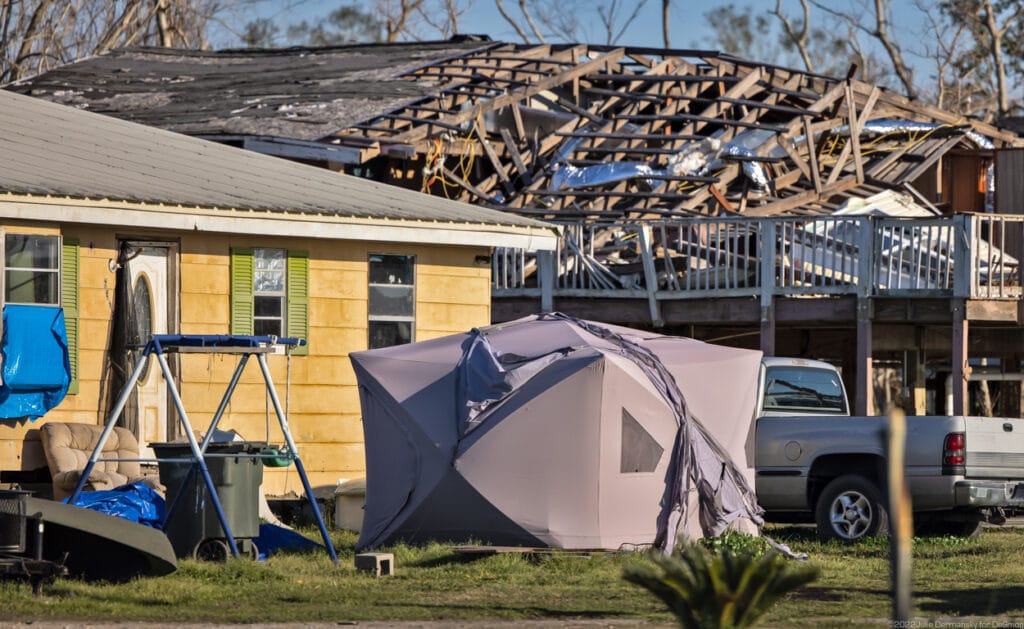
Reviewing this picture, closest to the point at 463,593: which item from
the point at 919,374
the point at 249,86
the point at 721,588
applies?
the point at 721,588

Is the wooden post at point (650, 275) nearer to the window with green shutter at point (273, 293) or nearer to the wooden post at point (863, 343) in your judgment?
the wooden post at point (863, 343)

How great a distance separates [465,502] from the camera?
1291 cm

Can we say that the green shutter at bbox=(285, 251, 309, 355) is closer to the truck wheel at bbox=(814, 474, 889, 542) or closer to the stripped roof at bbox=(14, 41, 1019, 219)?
the truck wheel at bbox=(814, 474, 889, 542)

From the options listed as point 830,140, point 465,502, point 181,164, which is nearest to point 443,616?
point 465,502

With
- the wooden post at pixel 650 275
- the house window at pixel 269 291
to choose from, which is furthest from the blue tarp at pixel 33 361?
the wooden post at pixel 650 275

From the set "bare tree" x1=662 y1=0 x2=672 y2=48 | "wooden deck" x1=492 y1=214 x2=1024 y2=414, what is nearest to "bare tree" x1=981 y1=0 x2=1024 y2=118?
"bare tree" x1=662 y1=0 x2=672 y2=48

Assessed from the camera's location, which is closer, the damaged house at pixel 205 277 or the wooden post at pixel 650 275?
the damaged house at pixel 205 277

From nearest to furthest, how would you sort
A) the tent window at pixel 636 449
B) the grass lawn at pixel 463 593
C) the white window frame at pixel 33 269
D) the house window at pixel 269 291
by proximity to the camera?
Result: the grass lawn at pixel 463 593, the tent window at pixel 636 449, the white window frame at pixel 33 269, the house window at pixel 269 291

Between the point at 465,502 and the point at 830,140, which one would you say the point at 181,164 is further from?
the point at 830,140

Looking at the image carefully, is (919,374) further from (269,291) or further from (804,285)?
(269,291)

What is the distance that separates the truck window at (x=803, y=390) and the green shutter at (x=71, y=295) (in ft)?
21.7

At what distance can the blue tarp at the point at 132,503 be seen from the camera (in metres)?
12.6

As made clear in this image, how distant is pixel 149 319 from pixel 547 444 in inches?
179

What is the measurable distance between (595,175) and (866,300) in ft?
22.3
